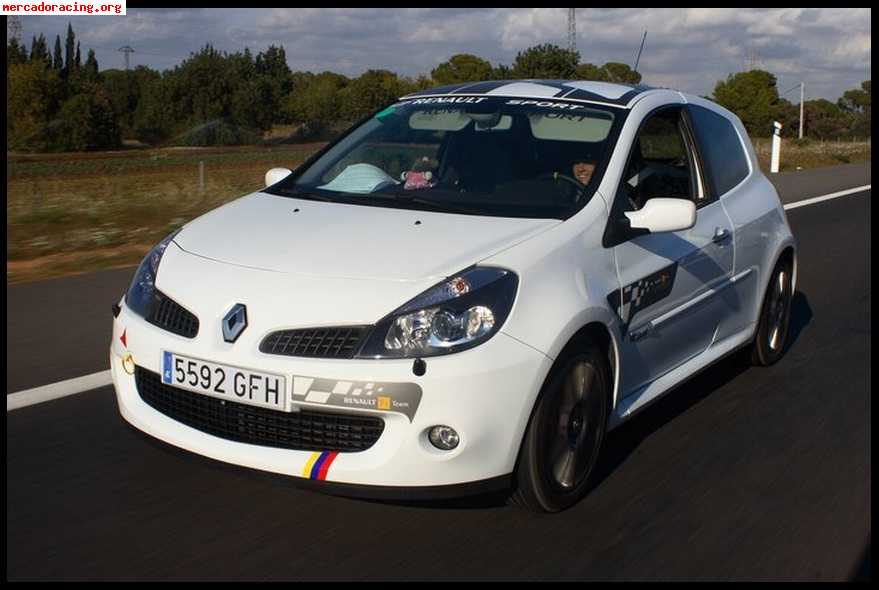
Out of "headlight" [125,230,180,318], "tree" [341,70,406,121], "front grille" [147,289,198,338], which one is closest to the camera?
"front grille" [147,289,198,338]

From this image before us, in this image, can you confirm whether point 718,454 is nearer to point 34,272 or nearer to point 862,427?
point 862,427

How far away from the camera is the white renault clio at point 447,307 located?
3.90 meters

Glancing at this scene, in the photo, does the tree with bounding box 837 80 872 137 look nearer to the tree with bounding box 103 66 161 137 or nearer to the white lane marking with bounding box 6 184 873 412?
the tree with bounding box 103 66 161 137

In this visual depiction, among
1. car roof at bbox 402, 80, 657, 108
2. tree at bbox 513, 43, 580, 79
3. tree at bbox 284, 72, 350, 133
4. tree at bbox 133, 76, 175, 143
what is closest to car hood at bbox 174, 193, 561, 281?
car roof at bbox 402, 80, 657, 108

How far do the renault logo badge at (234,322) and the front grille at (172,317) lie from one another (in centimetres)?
13

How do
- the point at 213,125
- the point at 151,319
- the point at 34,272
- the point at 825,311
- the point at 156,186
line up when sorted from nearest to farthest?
the point at 151,319 < the point at 825,311 < the point at 34,272 < the point at 156,186 < the point at 213,125

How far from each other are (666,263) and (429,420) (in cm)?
166

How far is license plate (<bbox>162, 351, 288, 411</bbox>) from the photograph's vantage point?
3.89 metres

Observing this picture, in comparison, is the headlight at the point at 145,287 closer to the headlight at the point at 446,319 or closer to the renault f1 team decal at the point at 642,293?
the headlight at the point at 446,319

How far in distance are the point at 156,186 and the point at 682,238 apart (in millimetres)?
13061

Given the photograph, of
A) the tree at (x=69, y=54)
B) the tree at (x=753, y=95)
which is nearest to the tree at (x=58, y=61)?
the tree at (x=69, y=54)

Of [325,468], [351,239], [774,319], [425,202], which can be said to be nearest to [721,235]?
[774,319]

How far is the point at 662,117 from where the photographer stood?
225 inches

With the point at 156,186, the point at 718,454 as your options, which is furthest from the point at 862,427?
the point at 156,186
